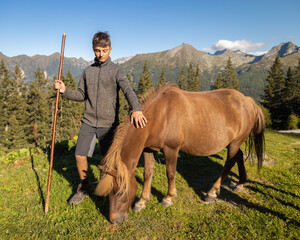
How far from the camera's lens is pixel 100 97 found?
9.94 ft

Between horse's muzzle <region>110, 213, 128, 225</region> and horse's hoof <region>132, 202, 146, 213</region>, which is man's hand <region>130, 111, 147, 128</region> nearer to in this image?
horse's muzzle <region>110, 213, 128, 225</region>

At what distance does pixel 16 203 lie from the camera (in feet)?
10.9

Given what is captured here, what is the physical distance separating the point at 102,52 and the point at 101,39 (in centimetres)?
19

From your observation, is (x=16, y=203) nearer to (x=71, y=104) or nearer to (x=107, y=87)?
(x=107, y=87)

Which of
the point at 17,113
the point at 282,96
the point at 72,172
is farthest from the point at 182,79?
the point at 72,172

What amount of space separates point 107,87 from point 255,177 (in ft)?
14.9

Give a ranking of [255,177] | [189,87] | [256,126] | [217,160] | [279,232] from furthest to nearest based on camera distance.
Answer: [189,87] < [217,160] < [255,177] < [256,126] < [279,232]

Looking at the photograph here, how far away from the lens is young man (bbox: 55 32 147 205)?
9.30 ft

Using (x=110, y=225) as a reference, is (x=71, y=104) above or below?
below

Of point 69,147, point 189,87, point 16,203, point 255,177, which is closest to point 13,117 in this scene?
point 69,147

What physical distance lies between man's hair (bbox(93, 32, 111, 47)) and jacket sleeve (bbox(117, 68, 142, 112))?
45 cm

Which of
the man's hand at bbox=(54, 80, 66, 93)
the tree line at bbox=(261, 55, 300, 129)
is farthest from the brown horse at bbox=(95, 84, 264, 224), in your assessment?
the tree line at bbox=(261, 55, 300, 129)

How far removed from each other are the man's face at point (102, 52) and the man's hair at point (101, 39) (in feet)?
0.15

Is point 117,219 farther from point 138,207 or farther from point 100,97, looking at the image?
point 100,97
